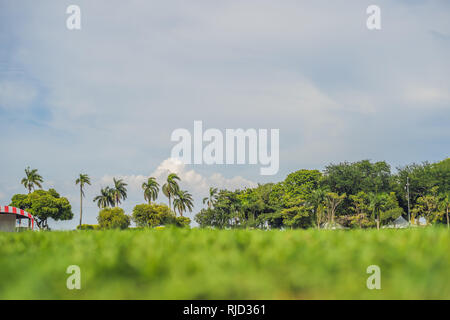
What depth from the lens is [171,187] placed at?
317ft

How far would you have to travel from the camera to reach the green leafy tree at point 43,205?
74.2m

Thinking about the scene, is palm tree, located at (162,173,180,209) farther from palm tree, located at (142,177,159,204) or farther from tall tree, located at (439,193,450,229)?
tall tree, located at (439,193,450,229)

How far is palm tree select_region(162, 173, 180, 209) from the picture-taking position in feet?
315

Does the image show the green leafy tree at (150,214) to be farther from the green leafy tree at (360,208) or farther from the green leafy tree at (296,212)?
the green leafy tree at (360,208)

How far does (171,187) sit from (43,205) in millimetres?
29979

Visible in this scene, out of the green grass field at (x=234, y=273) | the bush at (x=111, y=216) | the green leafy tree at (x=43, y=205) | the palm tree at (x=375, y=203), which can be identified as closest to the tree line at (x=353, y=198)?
the palm tree at (x=375, y=203)

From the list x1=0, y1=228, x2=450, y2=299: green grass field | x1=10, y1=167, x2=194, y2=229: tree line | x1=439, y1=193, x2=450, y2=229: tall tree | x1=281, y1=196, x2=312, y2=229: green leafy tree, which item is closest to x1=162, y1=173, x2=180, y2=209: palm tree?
x1=10, y1=167, x2=194, y2=229: tree line

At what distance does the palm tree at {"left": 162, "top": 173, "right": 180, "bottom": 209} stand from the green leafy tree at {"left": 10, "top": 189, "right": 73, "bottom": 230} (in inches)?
942

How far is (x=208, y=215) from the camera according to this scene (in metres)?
86.3

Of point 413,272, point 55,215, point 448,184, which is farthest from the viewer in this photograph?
point 55,215

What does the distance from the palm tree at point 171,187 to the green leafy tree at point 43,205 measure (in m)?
23.9
